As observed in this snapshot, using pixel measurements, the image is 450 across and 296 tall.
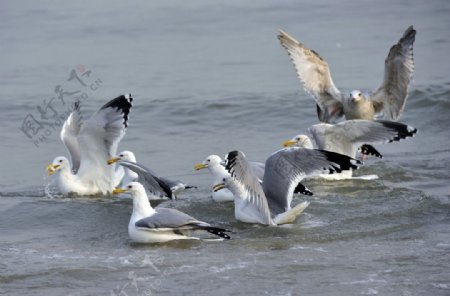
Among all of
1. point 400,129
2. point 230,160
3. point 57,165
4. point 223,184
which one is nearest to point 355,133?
point 400,129

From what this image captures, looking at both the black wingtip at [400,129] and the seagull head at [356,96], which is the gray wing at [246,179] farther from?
the seagull head at [356,96]

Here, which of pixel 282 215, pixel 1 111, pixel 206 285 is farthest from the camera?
pixel 1 111

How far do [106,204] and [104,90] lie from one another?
5349 mm

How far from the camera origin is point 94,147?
10.4m

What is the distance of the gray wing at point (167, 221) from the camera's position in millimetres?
7930

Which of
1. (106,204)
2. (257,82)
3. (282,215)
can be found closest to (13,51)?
(257,82)

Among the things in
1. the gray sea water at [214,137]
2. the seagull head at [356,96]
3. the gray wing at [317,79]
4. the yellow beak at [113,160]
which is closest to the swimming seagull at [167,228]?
the gray sea water at [214,137]

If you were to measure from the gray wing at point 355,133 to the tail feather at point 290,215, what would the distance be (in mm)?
1962

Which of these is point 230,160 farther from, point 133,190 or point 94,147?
point 94,147

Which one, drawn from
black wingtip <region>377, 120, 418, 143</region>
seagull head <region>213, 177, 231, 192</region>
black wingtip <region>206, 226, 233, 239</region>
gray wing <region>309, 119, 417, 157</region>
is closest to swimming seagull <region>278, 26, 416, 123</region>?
gray wing <region>309, 119, 417, 157</region>

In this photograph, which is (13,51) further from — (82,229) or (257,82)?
(82,229)

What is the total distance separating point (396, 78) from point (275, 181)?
317 cm

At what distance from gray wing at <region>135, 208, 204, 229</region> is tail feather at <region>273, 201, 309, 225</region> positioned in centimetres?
81

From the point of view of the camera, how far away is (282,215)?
8492mm
